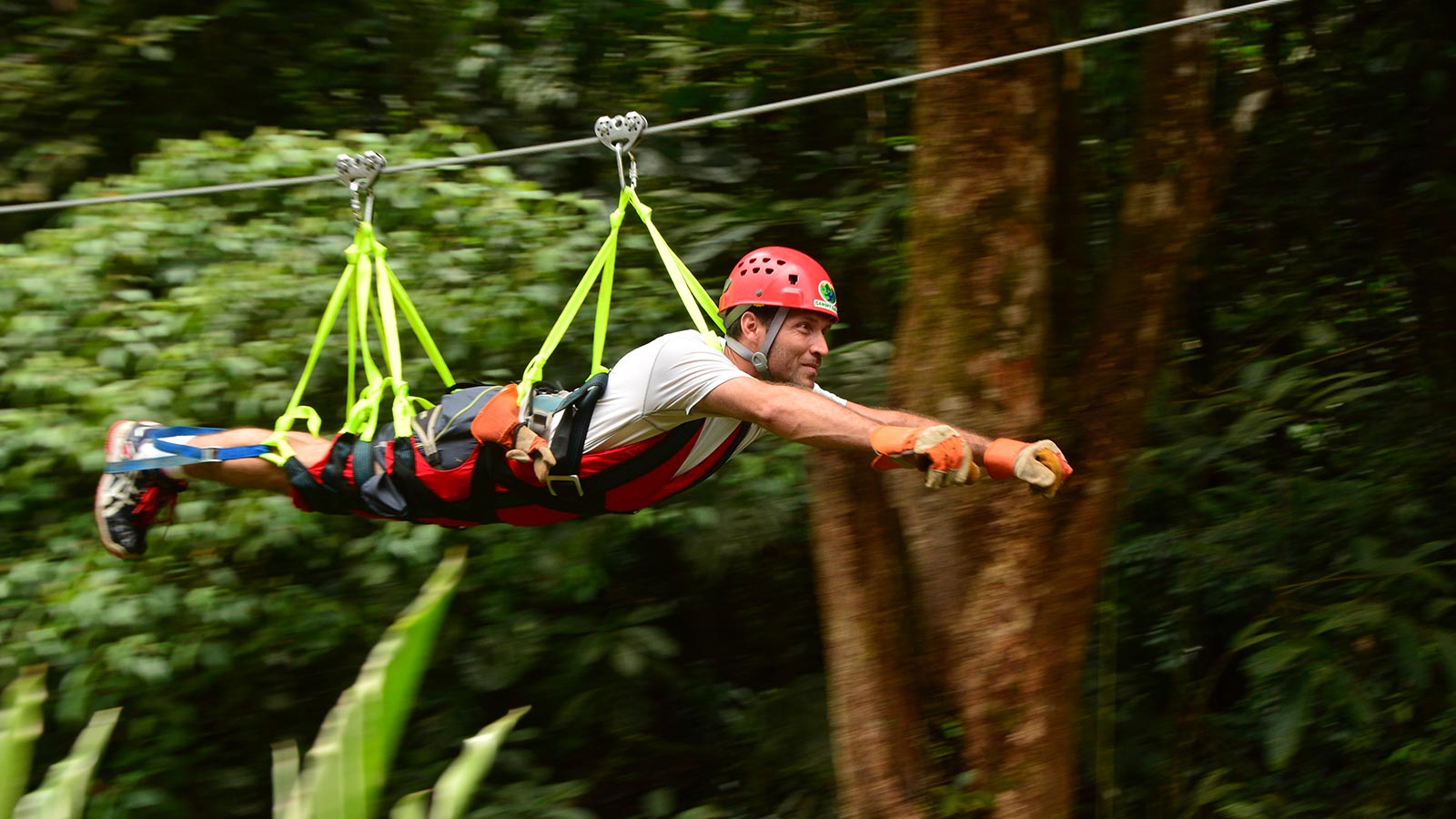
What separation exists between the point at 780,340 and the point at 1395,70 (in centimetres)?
246

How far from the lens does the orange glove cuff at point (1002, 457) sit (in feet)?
7.23

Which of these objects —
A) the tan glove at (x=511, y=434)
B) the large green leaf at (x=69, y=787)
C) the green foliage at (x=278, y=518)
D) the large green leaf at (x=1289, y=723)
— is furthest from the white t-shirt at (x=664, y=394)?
the large green leaf at (x=1289, y=723)

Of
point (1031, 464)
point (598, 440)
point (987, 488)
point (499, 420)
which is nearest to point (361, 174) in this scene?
point (499, 420)

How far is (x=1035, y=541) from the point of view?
2770 millimetres

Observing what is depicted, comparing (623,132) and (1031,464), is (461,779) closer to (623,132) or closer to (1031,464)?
(1031,464)

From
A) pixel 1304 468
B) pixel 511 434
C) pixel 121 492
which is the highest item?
pixel 511 434

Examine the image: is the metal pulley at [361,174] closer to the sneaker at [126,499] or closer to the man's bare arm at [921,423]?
the sneaker at [126,499]

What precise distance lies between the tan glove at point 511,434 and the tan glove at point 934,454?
27.2 inches

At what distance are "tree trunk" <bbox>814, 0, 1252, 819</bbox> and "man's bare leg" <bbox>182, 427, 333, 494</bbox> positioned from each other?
43.0 inches

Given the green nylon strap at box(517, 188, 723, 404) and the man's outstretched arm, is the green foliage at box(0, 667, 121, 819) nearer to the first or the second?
the man's outstretched arm

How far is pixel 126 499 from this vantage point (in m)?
2.98

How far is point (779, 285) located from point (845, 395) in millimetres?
933

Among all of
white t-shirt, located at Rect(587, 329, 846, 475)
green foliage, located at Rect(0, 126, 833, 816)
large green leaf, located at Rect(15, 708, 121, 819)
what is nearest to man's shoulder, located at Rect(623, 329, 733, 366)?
white t-shirt, located at Rect(587, 329, 846, 475)

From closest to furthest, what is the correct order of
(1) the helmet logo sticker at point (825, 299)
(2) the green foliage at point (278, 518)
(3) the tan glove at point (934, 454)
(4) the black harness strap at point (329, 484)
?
(3) the tan glove at point (934, 454), (1) the helmet logo sticker at point (825, 299), (4) the black harness strap at point (329, 484), (2) the green foliage at point (278, 518)
